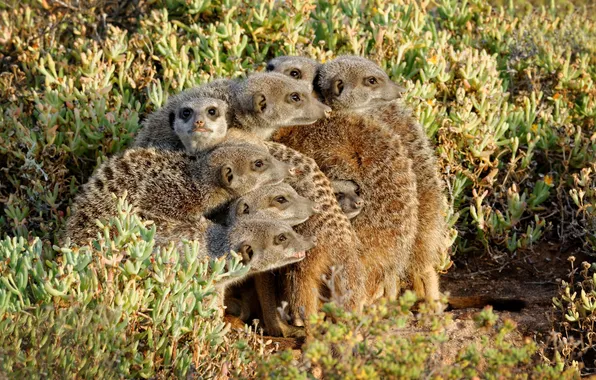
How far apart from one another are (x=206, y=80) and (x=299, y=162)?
1.43 metres

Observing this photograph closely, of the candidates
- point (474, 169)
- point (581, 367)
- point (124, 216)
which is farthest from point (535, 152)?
point (124, 216)

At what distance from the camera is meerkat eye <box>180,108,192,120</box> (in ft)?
17.6

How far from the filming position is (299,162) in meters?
5.29

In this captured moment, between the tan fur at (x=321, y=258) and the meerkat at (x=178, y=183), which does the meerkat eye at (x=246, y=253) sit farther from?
the meerkat at (x=178, y=183)

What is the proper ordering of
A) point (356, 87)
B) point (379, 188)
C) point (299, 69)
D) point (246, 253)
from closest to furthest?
point (246, 253) < point (379, 188) < point (356, 87) < point (299, 69)

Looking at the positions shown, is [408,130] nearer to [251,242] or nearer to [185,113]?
[185,113]

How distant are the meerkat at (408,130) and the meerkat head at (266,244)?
1.06m

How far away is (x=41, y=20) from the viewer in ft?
24.7

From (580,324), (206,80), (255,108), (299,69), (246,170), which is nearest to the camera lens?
(580,324)

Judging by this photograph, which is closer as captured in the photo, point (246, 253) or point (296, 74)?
point (246, 253)

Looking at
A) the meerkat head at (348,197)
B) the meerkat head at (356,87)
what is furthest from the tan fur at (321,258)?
the meerkat head at (356,87)

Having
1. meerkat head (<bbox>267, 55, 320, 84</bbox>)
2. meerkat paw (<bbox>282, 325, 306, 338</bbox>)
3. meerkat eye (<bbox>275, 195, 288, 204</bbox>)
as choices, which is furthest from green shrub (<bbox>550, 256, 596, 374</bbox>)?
meerkat head (<bbox>267, 55, 320, 84</bbox>)

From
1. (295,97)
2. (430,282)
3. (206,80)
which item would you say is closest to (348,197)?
(295,97)

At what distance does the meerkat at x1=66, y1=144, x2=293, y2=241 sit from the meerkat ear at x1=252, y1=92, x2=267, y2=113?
347 millimetres
